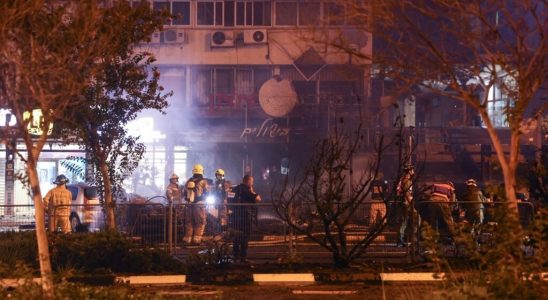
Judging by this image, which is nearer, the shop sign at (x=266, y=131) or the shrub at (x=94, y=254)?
the shrub at (x=94, y=254)

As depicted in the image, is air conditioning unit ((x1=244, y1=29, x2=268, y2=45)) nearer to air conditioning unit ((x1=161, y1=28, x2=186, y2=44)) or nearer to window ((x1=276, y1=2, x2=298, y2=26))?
window ((x1=276, y1=2, x2=298, y2=26))

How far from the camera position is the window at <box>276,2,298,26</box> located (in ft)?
128

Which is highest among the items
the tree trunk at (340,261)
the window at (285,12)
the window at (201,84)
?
the window at (285,12)

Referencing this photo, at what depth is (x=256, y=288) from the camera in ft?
39.8

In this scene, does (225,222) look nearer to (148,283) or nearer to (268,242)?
(268,242)

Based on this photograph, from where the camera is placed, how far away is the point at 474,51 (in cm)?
852

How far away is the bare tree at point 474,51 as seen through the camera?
824 cm

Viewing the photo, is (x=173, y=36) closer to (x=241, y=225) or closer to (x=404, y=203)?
(x=241, y=225)

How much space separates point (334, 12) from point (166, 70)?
3034 centimetres

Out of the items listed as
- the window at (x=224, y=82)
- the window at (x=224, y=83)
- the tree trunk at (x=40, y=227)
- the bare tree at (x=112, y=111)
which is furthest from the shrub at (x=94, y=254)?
the window at (x=224, y=82)

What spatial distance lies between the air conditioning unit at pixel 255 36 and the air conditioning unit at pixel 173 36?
10.1 feet

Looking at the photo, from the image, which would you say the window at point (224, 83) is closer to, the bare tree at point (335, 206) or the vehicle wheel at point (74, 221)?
the vehicle wheel at point (74, 221)

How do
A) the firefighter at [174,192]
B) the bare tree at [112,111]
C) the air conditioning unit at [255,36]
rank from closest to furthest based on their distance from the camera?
the bare tree at [112,111] → the firefighter at [174,192] → the air conditioning unit at [255,36]

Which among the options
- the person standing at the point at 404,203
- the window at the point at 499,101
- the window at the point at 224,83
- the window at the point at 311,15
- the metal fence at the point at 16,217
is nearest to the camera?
the window at the point at 499,101
